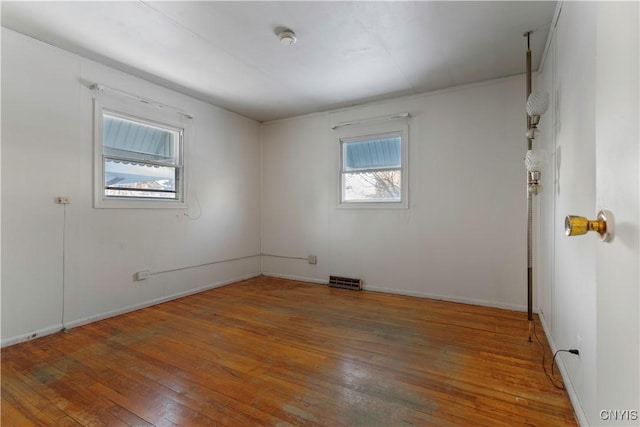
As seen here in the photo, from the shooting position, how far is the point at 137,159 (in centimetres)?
358

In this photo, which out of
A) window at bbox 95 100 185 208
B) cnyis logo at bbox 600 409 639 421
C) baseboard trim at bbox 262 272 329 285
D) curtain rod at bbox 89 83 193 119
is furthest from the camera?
baseboard trim at bbox 262 272 329 285

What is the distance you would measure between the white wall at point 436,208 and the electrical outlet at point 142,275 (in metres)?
2.13

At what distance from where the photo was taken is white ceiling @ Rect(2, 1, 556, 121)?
2289 millimetres

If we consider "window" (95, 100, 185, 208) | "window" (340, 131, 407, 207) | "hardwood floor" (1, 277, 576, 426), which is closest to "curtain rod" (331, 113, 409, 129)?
"window" (340, 131, 407, 207)

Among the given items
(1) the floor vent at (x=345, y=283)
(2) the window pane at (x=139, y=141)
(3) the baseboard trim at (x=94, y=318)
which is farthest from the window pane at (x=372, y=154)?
(3) the baseboard trim at (x=94, y=318)

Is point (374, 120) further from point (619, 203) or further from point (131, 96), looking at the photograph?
point (619, 203)

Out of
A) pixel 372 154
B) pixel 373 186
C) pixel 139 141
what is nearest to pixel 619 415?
pixel 373 186

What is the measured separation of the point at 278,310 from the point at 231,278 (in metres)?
1.61

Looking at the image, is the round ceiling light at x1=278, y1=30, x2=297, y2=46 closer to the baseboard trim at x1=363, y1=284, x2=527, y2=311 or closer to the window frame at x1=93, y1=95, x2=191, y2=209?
the window frame at x1=93, y1=95, x2=191, y2=209

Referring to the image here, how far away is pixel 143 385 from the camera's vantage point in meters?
1.98

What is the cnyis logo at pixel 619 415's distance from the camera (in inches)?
23.1

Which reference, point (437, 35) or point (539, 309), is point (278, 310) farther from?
point (437, 35)

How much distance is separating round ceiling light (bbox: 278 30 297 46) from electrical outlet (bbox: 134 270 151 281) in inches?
116

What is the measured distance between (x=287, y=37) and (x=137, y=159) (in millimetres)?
2284
